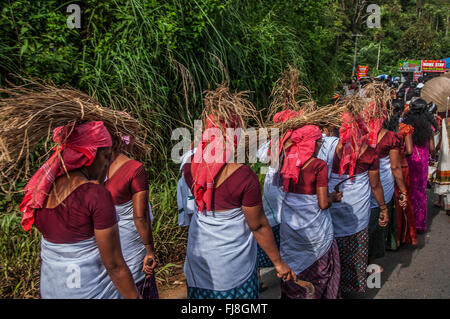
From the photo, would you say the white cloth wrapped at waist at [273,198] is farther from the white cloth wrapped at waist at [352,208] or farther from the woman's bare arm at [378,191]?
the woman's bare arm at [378,191]

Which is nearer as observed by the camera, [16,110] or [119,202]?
[16,110]

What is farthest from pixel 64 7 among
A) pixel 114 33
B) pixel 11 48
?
pixel 11 48

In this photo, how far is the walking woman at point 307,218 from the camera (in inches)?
121

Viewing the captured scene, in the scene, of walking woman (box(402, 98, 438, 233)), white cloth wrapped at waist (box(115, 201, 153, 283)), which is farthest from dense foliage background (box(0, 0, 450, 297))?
walking woman (box(402, 98, 438, 233))

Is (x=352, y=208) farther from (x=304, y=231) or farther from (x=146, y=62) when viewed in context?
(x=146, y=62)

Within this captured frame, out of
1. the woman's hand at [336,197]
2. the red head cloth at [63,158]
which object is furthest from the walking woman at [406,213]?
the red head cloth at [63,158]

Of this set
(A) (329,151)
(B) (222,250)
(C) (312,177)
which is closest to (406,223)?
(A) (329,151)

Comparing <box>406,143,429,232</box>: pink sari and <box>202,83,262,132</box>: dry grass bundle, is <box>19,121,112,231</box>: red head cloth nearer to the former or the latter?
<box>202,83,262,132</box>: dry grass bundle

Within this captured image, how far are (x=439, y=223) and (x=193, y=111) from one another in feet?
13.6

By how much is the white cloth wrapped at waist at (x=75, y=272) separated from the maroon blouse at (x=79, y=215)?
56mm

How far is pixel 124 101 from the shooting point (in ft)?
16.1

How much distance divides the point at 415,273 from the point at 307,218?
208 centimetres

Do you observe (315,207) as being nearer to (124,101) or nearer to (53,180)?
(53,180)

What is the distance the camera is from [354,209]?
12.3ft
